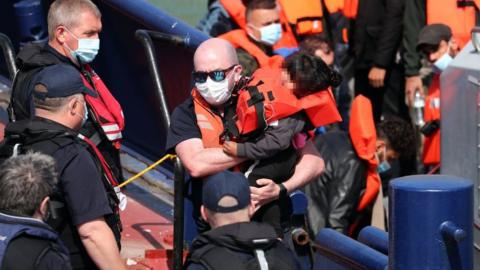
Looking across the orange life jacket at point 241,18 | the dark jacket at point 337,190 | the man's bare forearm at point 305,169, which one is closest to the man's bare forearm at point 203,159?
the man's bare forearm at point 305,169

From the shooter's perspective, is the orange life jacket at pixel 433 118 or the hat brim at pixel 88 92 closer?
the hat brim at pixel 88 92

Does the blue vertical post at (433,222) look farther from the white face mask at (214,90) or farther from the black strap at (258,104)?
the white face mask at (214,90)

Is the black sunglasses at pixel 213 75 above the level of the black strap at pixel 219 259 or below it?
above

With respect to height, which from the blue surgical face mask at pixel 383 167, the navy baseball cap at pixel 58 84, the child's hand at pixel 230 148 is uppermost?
the navy baseball cap at pixel 58 84

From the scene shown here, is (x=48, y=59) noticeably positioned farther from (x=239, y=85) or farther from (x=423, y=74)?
(x=423, y=74)

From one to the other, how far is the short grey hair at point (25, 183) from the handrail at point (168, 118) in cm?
138

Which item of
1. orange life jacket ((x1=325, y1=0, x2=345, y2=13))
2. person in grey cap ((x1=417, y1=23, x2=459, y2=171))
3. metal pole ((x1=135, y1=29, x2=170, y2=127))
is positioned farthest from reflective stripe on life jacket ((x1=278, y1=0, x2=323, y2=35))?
metal pole ((x1=135, y1=29, x2=170, y2=127))

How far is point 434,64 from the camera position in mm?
8711

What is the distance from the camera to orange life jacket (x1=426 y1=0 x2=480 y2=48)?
9242 millimetres

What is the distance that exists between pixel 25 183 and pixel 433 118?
4.97m

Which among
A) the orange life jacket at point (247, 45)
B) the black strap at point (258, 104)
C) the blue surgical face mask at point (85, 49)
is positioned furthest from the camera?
the orange life jacket at point (247, 45)

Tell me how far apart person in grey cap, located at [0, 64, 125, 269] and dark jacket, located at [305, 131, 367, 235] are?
2914mm

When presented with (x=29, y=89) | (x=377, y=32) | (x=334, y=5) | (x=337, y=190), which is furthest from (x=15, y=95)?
(x=334, y=5)

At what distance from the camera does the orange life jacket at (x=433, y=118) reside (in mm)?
8773
